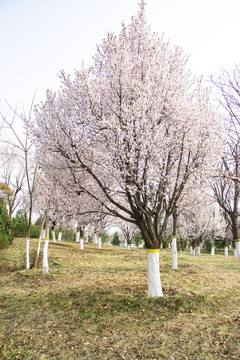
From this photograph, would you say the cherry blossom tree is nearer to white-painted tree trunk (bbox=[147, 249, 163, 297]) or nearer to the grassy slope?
white-painted tree trunk (bbox=[147, 249, 163, 297])

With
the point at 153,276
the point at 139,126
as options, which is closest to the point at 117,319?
the point at 153,276

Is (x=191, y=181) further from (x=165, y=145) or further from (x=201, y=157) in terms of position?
(x=165, y=145)

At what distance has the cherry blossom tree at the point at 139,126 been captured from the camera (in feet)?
22.3

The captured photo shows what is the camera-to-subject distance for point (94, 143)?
8000mm

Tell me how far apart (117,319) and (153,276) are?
168 cm

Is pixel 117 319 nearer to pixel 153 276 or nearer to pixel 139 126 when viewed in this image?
pixel 153 276

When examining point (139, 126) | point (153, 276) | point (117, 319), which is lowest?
point (117, 319)

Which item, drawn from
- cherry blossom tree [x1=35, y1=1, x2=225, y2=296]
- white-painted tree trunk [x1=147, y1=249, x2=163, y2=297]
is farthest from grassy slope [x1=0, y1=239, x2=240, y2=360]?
cherry blossom tree [x1=35, y1=1, x2=225, y2=296]

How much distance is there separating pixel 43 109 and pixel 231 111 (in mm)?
7398

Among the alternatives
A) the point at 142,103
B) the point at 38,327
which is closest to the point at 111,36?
the point at 142,103

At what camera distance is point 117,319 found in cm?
536

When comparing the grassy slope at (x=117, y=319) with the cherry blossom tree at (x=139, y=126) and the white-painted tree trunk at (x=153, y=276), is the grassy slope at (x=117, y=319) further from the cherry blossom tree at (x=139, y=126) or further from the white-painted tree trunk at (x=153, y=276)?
the cherry blossom tree at (x=139, y=126)

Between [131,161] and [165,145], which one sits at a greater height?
[165,145]

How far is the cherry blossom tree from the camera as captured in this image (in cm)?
680
